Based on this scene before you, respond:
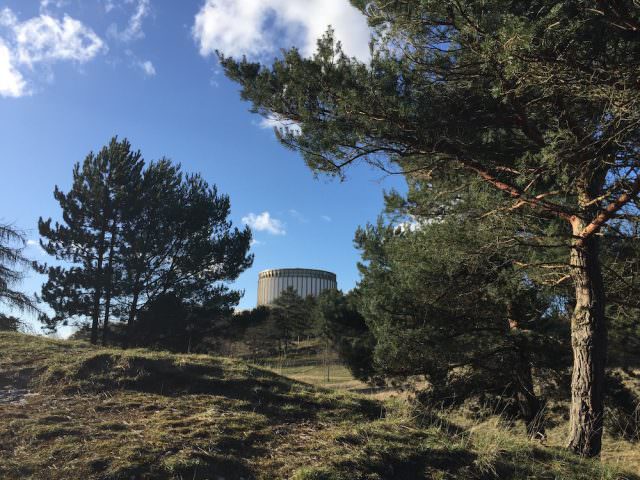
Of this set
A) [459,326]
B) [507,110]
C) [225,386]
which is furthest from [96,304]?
[507,110]

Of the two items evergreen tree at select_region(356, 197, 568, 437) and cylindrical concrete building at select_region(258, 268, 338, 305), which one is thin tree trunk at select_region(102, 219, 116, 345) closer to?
evergreen tree at select_region(356, 197, 568, 437)

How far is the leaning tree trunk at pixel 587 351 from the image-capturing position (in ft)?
19.8

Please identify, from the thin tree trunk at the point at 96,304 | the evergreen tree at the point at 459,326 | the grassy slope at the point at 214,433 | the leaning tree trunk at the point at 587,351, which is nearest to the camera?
the grassy slope at the point at 214,433

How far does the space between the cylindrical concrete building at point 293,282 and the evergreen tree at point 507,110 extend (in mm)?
42956

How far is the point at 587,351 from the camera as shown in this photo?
629cm

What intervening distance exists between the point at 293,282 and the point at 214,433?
46.0 m

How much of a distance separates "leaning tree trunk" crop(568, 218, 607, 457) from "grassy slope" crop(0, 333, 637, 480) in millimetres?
1076

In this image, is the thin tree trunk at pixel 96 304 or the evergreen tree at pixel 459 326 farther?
the thin tree trunk at pixel 96 304

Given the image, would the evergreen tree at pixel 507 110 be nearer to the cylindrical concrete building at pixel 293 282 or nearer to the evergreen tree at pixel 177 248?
the evergreen tree at pixel 177 248

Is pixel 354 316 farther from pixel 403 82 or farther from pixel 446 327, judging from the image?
pixel 403 82

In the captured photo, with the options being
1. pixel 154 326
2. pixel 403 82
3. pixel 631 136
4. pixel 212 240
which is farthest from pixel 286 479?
pixel 212 240

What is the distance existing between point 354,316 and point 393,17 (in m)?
11.3

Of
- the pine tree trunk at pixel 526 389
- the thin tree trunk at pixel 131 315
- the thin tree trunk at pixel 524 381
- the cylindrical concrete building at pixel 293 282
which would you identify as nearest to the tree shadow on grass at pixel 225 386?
the thin tree trunk at pixel 524 381

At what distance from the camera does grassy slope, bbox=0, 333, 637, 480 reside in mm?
3727
